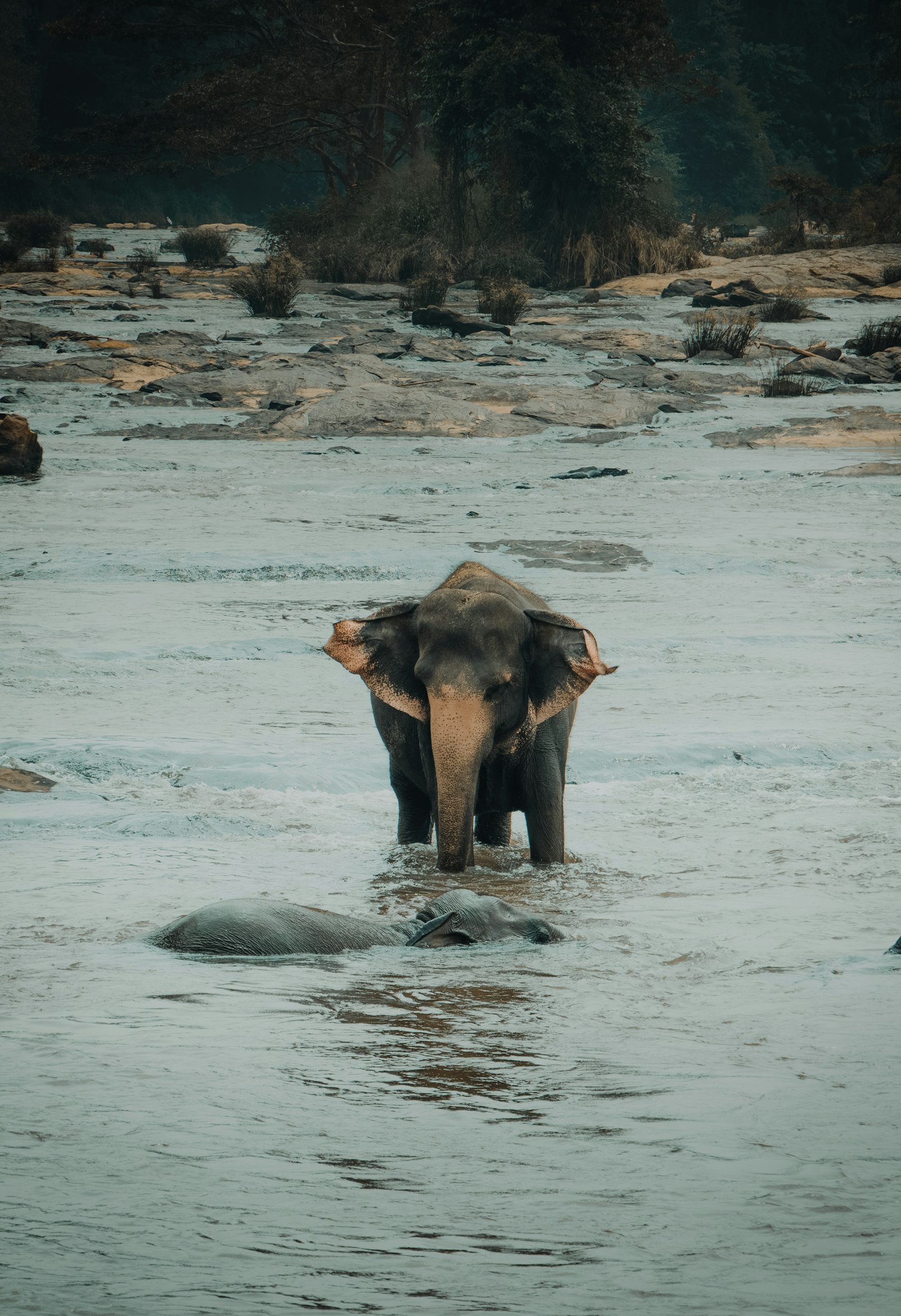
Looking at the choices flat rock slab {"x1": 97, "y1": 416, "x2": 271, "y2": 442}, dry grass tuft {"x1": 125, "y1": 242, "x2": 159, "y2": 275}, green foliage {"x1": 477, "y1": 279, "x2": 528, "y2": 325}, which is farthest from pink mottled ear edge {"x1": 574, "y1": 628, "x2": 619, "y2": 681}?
dry grass tuft {"x1": 125, "y1": 242, "x2": 159, "y2": 275}

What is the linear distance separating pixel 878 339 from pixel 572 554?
46.2 ft

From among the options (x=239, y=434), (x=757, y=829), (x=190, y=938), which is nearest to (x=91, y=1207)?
(x=190, y=938)

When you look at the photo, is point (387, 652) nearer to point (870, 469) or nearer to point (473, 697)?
point (473, 697)

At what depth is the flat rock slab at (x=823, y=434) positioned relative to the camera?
15844mm

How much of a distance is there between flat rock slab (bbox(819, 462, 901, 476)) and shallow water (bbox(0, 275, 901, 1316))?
282 centimetres

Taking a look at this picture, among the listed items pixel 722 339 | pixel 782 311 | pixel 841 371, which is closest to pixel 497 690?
pixel 841 371

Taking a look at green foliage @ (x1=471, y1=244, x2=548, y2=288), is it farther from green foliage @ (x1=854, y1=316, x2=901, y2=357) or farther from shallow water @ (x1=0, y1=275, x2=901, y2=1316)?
shallow water @ (x1=0, y1=275, x2=901, y2=1316)

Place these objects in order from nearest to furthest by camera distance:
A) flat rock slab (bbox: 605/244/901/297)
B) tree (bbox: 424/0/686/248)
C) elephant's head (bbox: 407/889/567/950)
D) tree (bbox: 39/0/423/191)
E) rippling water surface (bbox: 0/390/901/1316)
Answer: rippling water surface (bbox: 0/390/901/1316) < elephant's head (bbox: 407/889/567/950) < flat rock slab (bbox: 605/244/901/297) < tree (bbox: 424/0/686/248) < tree (bbox: 39/0/423/191)

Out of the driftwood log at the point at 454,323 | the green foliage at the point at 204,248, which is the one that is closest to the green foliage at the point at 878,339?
the driftwood log at the point at 454,323

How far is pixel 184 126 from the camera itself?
43.3 metres

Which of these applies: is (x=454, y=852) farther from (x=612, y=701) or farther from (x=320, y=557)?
(x=320, y=557)

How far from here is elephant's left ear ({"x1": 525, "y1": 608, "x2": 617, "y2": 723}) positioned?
17.6ft

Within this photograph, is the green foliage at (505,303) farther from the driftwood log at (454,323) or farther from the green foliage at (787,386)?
the green foliage at (787,386)

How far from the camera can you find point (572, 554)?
Result: 35.8 ft
